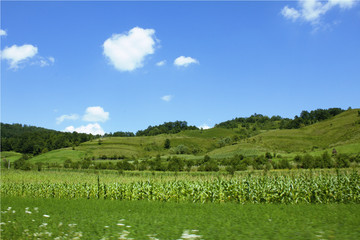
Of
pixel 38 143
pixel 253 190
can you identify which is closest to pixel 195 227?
pixel 253 190

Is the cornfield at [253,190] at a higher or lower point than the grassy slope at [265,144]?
lower

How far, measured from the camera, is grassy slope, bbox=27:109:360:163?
93925 millimetres

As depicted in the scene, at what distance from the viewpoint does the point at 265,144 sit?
342 feet

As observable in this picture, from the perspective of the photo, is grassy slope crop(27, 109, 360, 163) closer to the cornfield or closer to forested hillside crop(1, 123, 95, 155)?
forested hillside crop(1, 123, 95, 155)

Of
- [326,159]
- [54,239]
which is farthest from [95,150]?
[54,239]

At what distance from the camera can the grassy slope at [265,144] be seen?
308ft

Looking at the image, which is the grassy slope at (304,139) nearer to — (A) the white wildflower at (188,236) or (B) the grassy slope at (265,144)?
(B) the grassy slope at (265,144)

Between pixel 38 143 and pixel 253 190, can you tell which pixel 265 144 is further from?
pixel 38 143

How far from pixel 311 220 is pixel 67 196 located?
19457 mm

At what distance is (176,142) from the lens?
15075cm

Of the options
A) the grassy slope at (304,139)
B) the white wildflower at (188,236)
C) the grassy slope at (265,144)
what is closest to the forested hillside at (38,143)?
the grassy slope at (265,144)

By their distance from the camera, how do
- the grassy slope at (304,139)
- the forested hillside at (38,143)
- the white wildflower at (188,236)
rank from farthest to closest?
the forested hillside at (38,143) < the grassy slope at (304,139) < the white wildflower at (188,236)

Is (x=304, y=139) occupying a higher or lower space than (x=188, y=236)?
higher

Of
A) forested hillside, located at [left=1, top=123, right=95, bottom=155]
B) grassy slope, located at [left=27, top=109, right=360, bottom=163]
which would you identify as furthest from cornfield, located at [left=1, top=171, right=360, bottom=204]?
forested hillside, located at [left=1, top=123, right=95, bottom=155]
